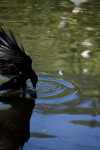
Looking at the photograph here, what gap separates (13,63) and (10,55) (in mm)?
160

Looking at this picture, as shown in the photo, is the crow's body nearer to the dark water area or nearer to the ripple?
the dark water area

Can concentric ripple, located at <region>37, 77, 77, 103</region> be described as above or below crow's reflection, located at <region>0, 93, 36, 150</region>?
below

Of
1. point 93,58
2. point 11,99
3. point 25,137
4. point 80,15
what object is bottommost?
point 80,15

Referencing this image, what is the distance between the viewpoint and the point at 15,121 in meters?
4.54

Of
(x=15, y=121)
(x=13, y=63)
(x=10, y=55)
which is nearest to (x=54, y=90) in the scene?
(x=13, y=63)

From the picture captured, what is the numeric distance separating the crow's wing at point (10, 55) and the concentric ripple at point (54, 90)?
60cm

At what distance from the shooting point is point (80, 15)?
10.2m

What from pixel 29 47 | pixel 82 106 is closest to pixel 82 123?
pixel 82 106

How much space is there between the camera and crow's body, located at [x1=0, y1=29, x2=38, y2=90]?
497 cm

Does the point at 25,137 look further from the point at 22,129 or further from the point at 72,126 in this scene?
the point at 72,126

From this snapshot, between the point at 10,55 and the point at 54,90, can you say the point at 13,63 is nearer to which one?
the point at 10,55

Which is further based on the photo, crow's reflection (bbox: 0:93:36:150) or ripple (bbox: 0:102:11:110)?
ripple (bbox: 0:102:11:110)

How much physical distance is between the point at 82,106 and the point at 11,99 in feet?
3.93

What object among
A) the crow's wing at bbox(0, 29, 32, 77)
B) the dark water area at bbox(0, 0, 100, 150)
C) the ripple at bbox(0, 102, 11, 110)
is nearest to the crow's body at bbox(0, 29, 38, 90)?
the crow's wing at bbox(0, 29, 32, 77)
